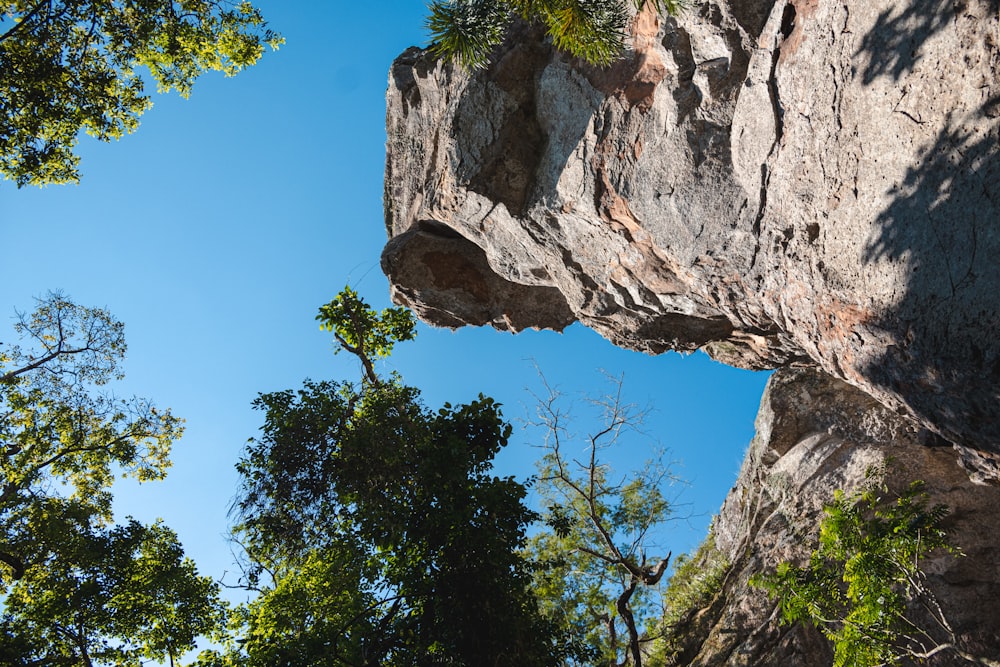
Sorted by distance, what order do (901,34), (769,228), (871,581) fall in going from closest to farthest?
1. (901,34)
2. (871,581)
3. (769,228)

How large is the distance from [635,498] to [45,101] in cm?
1476

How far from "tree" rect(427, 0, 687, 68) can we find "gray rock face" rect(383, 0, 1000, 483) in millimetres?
1056

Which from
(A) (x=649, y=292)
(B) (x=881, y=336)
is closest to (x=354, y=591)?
(A) (x=649, y=292)

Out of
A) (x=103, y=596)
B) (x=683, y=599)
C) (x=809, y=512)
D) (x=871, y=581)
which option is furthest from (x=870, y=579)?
(x=103, y=596)

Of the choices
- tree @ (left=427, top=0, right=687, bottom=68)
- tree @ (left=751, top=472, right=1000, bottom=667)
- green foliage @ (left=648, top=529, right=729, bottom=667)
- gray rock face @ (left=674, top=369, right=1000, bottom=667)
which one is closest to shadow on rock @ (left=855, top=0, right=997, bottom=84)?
tree @ (left=427, top=0, right=687, bottom=68)

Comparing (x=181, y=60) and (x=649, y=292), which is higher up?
(x=181, y=60)

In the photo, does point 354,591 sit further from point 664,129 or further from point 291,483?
point 664,129

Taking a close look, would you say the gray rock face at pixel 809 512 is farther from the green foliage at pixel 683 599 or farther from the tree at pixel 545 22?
the tree at pixel 545 22

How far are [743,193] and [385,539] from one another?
717 cm

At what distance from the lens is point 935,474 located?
9.19m

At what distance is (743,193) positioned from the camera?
7.28 metres

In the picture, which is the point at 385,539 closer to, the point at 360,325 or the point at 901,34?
the point at 360,325

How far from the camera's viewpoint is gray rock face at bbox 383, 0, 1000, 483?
188 inches

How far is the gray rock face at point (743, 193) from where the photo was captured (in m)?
4.77
